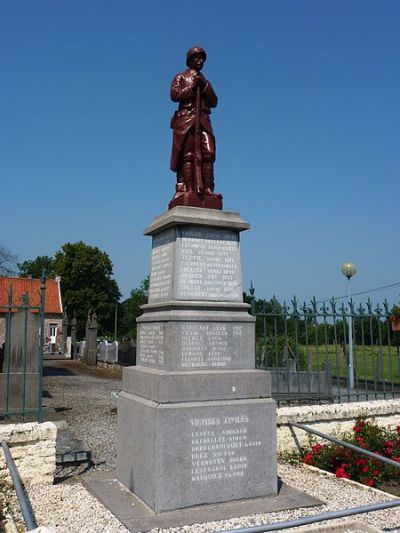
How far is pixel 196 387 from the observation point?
5.00 meters

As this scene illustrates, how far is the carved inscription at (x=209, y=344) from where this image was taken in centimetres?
513

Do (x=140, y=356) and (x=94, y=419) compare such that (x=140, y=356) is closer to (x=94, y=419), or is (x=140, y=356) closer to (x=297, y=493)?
(x=297, y=493)

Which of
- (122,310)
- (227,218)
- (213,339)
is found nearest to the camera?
(213,339)

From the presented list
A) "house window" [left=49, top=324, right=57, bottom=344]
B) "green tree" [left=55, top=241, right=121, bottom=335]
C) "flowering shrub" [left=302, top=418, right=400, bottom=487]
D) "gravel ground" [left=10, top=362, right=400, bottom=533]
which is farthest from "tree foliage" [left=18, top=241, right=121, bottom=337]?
"flowering shrub" [left=302, top=418, right=400, bottom=487]

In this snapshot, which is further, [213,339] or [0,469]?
[0,469]

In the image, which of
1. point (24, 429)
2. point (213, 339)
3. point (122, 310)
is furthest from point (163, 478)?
point (122, 310)

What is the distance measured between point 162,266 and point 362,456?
372 centimetres

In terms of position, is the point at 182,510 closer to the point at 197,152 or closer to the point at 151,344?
the point at 151,344

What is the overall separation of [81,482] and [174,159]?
4.12m

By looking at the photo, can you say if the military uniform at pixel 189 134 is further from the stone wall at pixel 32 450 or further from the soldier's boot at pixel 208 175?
the stone wall at pixel 32 450

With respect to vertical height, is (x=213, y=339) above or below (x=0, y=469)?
above

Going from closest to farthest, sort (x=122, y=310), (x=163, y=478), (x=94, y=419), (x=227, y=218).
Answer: (x=163, y=478) < (x=227, y=218) < (x=94, y=419) < (x=122, y=310)

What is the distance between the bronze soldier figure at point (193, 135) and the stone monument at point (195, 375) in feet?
0.05

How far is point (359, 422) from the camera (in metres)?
7.32
